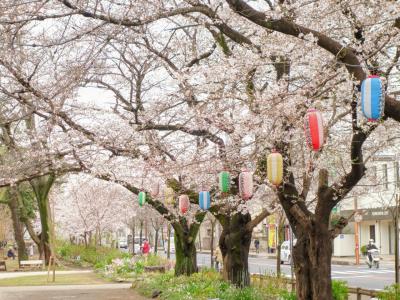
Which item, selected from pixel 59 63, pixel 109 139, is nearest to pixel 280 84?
pixel 59 63

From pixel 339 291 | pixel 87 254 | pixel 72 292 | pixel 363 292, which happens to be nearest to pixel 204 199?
pixel 339 291

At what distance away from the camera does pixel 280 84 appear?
10516mm

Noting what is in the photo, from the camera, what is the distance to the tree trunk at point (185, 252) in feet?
67.5

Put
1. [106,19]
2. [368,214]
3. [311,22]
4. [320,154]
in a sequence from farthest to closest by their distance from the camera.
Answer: [368,214]
[320,154]
[311,22]
[106,19]

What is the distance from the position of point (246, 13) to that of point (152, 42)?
26.9 feet

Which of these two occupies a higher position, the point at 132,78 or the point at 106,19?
the point at 132,78

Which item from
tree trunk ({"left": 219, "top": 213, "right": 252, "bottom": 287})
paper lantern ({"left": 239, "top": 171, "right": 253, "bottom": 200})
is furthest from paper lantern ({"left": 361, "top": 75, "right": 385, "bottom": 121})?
tree trunk ({"left": 219, "top": 213, "right": 252, "bottom": 287})

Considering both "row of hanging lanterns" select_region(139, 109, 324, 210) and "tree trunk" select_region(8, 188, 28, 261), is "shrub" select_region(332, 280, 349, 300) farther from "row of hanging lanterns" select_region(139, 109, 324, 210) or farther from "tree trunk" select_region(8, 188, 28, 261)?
"tree trunk" select_region(8, 188, 28, 261)

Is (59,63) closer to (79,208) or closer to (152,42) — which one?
(152,42)

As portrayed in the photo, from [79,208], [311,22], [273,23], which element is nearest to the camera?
[273,23]

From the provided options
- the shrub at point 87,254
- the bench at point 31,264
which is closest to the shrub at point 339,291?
the shrub at point 87,254

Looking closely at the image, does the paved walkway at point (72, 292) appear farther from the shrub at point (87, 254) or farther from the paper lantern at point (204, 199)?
the shrub at point (87, 254)

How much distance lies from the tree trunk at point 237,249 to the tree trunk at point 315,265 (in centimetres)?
452

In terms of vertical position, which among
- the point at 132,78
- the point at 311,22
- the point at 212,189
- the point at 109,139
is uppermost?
the point at 132,78
